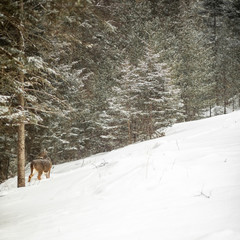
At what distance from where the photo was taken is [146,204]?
2969 millimetres

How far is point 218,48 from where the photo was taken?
31.3 meters

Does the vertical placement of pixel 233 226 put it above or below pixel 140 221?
above

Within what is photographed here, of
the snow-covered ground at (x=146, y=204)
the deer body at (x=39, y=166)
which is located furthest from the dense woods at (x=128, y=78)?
the snow-covered ground at (x=146, y=204)

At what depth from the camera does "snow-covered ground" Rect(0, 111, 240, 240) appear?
7.22 feet

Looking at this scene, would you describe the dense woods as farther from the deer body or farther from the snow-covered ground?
the snow-covered ground

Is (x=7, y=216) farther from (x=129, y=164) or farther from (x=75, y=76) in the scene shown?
(x=75, y=76)

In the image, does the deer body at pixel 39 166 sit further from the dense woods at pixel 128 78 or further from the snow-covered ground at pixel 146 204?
the snow-covered ground at pixel 146 204

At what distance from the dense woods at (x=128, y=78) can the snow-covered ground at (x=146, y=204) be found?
5.30 metres

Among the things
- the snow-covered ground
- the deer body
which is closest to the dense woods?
the deer body

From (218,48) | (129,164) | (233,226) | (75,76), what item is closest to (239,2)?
(218,48)

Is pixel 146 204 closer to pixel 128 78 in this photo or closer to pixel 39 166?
pixel 39 166

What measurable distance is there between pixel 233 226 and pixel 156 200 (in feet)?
4.04

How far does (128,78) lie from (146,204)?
16226 mm

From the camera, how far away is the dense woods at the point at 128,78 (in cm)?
1477
